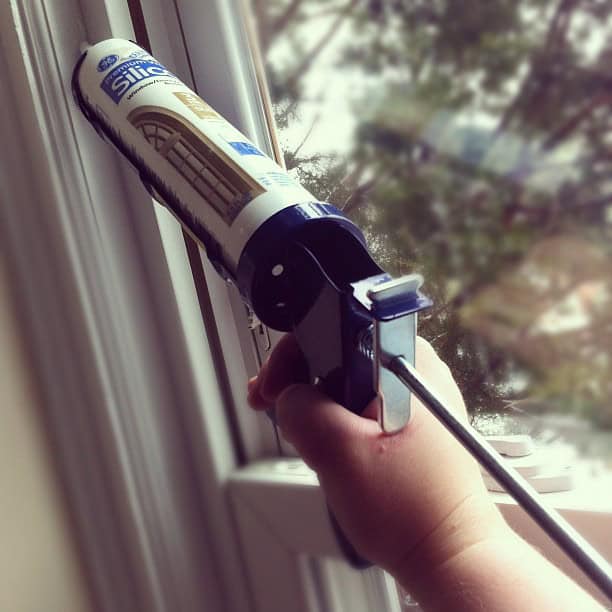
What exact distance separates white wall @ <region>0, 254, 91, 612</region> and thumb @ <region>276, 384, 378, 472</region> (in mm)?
243

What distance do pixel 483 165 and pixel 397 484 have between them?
0.21 meters

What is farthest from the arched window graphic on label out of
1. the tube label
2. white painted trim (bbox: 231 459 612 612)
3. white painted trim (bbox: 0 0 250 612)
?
white painted trim (bbox: 231 459 612 612)

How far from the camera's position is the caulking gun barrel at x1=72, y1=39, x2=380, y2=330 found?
389mm

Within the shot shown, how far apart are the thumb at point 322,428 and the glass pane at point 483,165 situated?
0.15 m

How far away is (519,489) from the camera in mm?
298

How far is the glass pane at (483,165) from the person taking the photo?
16.8 inches

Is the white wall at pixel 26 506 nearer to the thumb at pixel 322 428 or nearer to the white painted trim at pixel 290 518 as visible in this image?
the white painted trim at pixel 290 518

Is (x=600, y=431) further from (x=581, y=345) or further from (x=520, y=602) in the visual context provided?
(x=520, y=602)

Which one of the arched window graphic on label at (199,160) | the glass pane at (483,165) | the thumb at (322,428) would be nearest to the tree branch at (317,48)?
the glass pane at (483,165)

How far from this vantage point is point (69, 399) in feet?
1.81

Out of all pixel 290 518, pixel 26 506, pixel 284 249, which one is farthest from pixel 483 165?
pixel 26 506

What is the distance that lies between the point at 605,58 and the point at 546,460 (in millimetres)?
254

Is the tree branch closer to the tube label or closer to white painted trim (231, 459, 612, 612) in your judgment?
the tube label

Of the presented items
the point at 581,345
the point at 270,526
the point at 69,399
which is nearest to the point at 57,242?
the point at 69,399
